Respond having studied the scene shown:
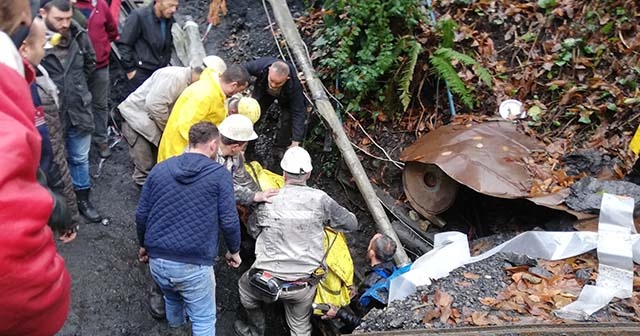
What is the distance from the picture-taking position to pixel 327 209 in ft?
16.5

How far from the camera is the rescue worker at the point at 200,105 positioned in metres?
5.22

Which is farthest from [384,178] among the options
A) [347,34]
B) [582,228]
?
A: [582,228]

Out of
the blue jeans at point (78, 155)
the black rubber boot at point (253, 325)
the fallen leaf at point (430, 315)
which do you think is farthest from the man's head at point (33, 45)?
the fallen leaf at point (430, 315)

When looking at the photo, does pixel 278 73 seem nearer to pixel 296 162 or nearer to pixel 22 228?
pixel 296 162

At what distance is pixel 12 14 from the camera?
90.2 inches

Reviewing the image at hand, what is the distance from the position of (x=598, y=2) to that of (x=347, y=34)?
130 inches

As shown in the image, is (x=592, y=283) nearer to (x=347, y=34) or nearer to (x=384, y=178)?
(x=384, y=178)

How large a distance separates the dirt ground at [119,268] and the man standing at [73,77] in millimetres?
481

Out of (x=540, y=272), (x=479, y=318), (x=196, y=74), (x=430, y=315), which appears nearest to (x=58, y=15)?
(x=196, y=74)

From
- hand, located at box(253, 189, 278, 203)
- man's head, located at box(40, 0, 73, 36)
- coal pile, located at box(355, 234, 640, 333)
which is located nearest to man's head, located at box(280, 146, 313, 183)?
hand, located at box(253, 189, 278, 203)

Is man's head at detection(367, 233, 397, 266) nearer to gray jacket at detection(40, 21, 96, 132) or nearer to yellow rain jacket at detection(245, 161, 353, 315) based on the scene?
yellow rain jacket at detection(245, 161, 353, 315)

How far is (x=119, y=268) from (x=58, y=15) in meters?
2.54

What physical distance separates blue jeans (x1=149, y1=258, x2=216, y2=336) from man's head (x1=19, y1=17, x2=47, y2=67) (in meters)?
1.74

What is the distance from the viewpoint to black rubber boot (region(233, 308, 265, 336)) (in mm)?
5566
